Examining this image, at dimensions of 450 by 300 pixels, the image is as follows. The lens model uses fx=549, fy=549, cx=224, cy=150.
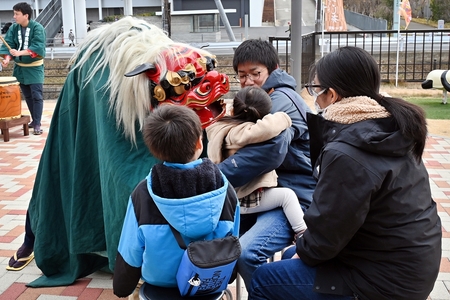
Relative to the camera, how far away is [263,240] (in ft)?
8.46

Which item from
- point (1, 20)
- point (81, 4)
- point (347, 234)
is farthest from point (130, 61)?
point (1, 20)

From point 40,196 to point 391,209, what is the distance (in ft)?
7.04

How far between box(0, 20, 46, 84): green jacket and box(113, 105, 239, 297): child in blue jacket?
6.17m

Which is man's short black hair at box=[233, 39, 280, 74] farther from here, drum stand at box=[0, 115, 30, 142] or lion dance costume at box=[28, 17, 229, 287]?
drum stand at box=[0, 115, 30, 142]

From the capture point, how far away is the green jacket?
7.54 meters

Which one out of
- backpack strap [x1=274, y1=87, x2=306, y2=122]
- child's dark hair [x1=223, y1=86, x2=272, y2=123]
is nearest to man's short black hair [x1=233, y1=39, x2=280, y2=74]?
backpack strap [x1=274, y1=87, x2=306, y2=122]

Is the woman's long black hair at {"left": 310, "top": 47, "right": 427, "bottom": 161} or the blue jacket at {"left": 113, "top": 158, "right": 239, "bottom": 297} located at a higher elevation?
the woman's long black hair at {"left": 310, "top": 47, "right": 427, "bottom": 161}

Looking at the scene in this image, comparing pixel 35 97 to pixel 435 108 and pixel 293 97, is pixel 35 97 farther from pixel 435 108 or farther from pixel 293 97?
pixel 435 108

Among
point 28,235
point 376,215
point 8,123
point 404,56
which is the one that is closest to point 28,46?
point 8,123

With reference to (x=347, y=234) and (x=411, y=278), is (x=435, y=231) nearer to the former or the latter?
(x=411, y=278)

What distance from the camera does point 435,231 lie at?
6.61 feet

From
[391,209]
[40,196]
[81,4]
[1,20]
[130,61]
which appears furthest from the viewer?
[1,20]

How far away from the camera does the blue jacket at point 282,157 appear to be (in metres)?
2.54

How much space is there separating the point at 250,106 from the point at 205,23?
21.6 m
